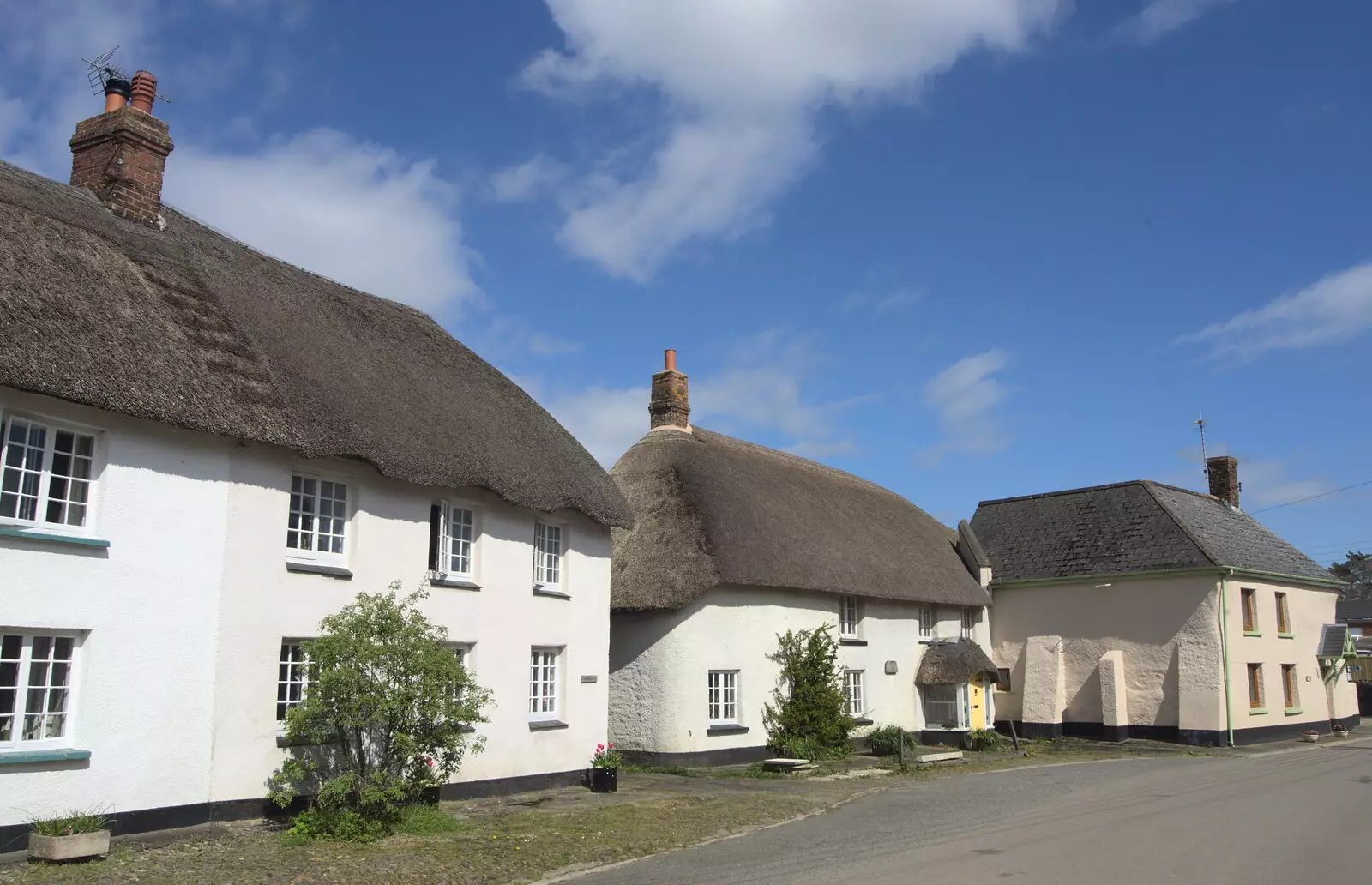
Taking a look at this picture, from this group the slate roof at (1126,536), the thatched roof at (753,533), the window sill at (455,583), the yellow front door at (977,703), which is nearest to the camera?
the window sill at (455,583)

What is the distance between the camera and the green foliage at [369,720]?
12.1 metres

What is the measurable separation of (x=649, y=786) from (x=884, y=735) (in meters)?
8.01

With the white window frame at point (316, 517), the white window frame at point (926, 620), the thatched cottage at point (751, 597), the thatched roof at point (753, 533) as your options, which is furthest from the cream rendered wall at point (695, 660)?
the white window frame at point (316, 517)

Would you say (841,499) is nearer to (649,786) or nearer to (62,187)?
(649,786)

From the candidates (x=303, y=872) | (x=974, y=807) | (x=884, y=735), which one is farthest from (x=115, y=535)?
(x=884, y=735)

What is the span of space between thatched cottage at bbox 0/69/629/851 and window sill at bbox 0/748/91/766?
44 mm

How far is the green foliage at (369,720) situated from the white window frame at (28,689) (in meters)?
2.25

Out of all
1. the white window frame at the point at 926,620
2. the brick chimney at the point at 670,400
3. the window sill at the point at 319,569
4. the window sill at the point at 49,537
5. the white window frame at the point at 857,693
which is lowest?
the white window frame at the point at 857,693

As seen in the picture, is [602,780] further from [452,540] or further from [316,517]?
[316,517]

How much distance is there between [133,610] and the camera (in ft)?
37.5

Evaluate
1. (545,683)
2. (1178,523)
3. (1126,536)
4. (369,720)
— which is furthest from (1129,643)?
(369,720)

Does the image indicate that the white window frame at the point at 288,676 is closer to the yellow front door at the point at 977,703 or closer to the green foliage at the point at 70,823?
the green foliage at the point at 70,823

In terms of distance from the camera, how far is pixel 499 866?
10.8 m

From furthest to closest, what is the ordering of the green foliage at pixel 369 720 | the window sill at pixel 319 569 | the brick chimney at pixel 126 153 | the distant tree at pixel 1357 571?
the distant tree at pixel 1357 571
the brick chimney at pixel 126 153
the window sill at pixel 319 569
the green foliage at pixel 369 720
